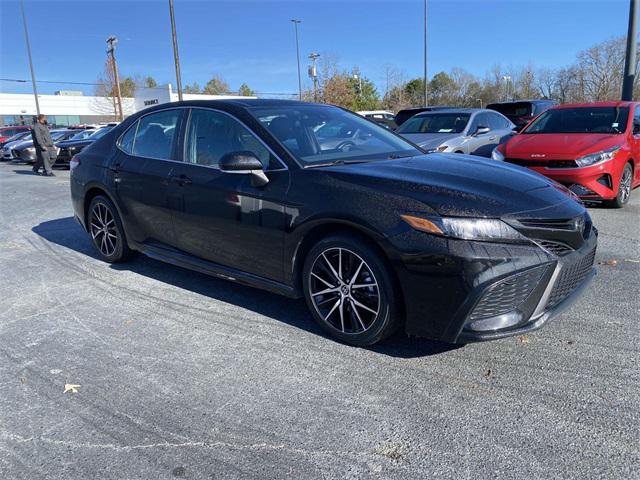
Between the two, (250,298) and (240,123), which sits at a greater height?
(240,123)

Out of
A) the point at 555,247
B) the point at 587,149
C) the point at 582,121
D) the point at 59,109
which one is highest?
the point at 59,109

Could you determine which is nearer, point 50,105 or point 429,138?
point 429,138

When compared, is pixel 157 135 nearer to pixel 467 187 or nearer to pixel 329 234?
pixel 329 234

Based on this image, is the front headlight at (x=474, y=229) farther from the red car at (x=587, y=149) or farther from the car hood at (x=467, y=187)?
the red car at (x=587, y=149)

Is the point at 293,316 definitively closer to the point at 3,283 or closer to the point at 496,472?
the point at 496,472

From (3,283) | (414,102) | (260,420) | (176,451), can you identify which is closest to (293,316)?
(260,420)

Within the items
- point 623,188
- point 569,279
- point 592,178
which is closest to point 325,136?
point 569,279

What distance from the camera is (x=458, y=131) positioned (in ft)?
31.7

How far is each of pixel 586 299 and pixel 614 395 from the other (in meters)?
1.46

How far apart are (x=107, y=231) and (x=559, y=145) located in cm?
597

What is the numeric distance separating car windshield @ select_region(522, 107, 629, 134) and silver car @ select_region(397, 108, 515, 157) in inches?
32.4

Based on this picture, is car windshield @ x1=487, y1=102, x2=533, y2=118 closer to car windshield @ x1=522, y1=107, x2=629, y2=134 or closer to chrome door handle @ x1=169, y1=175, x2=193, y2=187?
car windshield @ x1=522, y1=107, x2=629, y2=134

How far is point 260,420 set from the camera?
2.59m

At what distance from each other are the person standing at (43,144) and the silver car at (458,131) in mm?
10434
